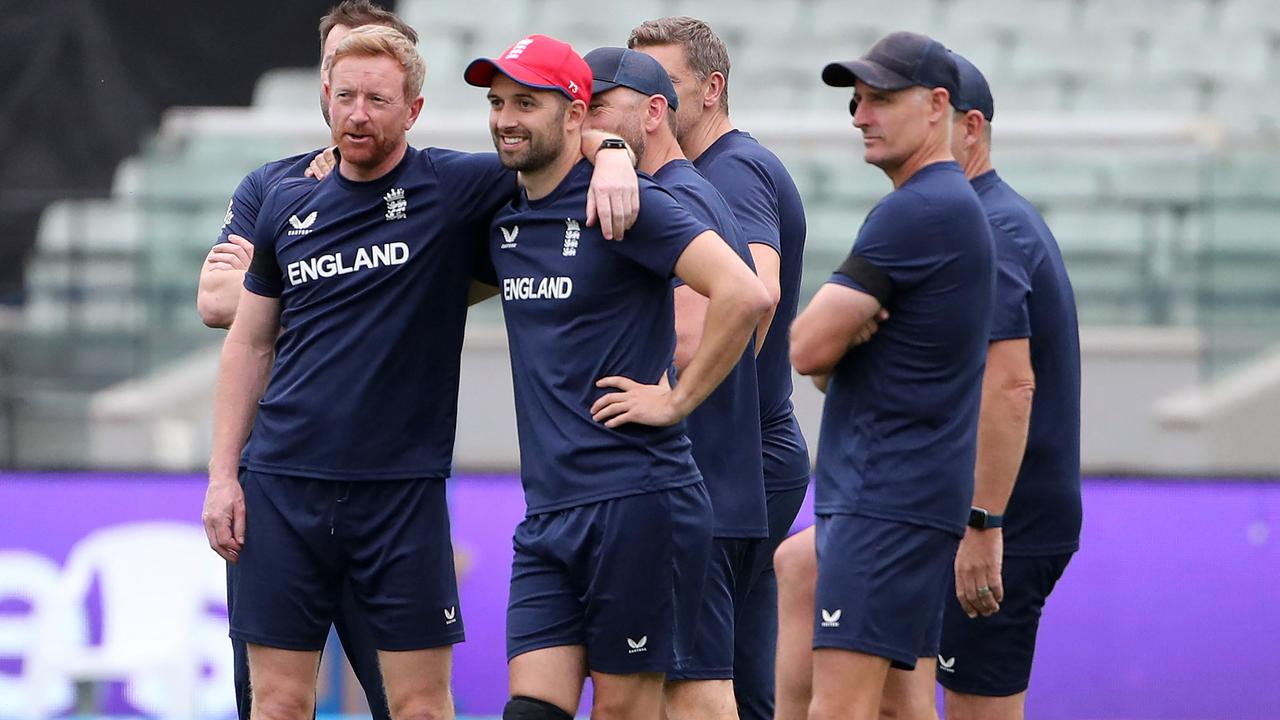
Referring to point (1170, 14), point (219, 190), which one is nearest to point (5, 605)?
point (219, 190)

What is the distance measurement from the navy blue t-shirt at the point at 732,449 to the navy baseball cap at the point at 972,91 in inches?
24.6

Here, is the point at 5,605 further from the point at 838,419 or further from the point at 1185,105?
the point at 1185,105

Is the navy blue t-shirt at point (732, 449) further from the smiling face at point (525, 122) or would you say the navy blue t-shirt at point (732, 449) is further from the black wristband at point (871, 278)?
the smiling face at point (525, 122)

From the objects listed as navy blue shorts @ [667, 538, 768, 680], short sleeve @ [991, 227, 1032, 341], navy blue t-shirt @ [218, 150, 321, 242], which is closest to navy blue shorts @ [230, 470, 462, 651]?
navy blue shorts @ [667, 538, 768, 680]

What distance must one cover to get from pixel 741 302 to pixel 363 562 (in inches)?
43.5

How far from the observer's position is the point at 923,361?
3979mm

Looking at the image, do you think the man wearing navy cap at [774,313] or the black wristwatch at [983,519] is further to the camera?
the man wearing navy cap at [774,313]

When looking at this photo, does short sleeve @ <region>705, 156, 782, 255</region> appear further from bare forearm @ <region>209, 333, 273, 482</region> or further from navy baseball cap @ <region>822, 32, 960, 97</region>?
bare forearm @ <region>209, 333, 273, 482</region>

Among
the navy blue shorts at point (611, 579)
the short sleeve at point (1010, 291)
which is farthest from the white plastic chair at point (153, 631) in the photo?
the short sleeve at point (1010, 291)

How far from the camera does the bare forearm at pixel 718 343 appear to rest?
3766 millimetres

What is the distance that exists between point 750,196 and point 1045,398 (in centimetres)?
90

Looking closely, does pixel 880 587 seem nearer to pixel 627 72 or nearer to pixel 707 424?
pixel 707 424

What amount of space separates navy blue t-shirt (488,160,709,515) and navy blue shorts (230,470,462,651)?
0.44m

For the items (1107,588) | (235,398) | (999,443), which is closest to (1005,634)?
(999,443)
